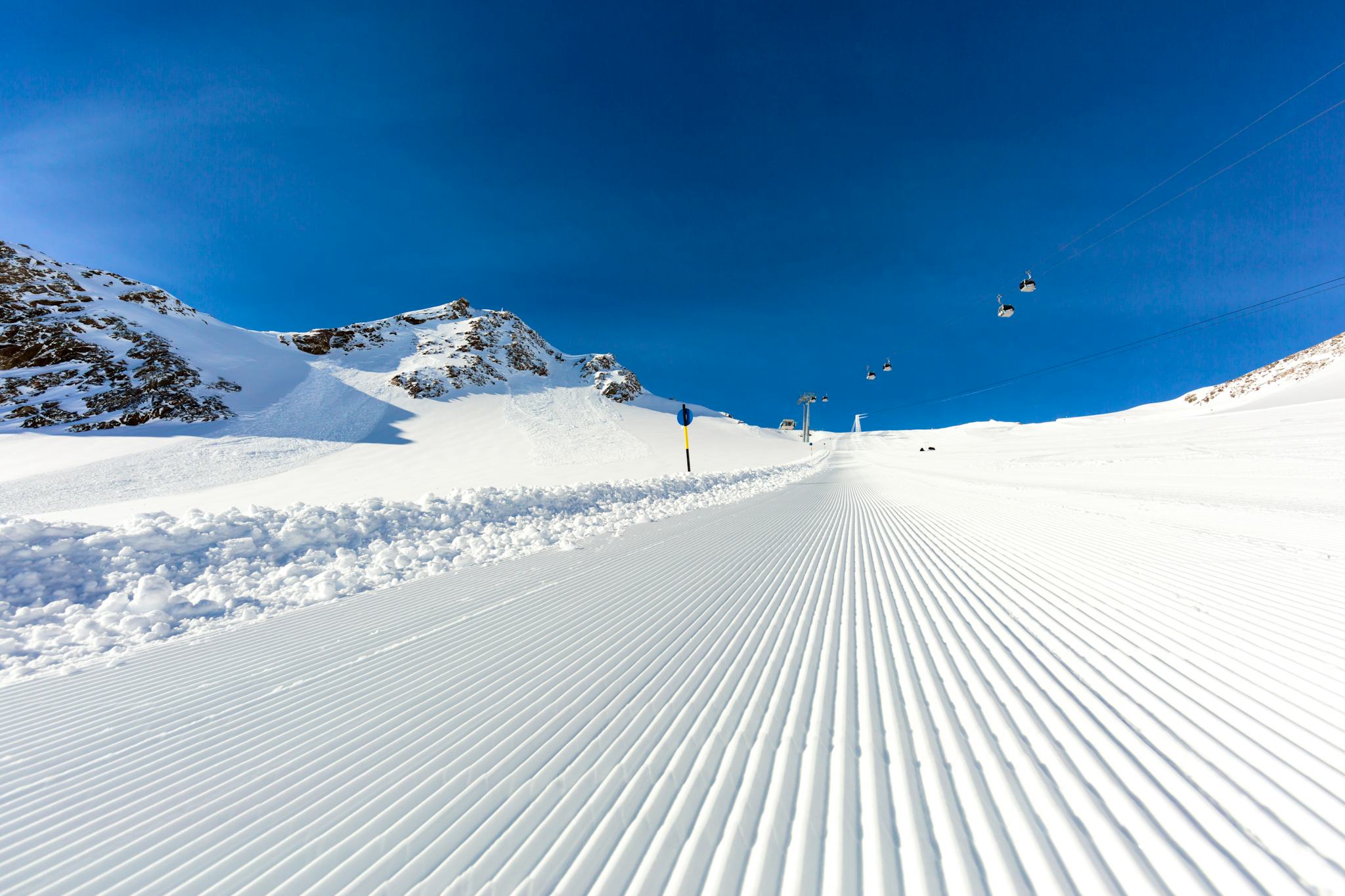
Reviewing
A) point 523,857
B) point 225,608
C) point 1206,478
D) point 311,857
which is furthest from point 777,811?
point 1206,478

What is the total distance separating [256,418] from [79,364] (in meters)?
10.3

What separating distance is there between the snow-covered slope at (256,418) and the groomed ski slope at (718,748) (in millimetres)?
12215

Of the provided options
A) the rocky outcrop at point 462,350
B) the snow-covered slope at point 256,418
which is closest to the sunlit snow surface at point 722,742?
the snow-covered slope at point 256,418

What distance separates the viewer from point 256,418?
29.5m

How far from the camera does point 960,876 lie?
159 centimetres

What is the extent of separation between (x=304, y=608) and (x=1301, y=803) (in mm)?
7433

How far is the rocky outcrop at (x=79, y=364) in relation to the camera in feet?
84.4

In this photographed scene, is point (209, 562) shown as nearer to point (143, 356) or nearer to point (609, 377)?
point (143, 356)

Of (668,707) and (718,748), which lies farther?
(668,707)

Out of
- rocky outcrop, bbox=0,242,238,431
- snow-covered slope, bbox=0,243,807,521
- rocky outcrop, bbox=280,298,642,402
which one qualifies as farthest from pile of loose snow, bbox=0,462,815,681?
rocky outcrop, bbox=280,298,642,402

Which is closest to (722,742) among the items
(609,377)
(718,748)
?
(718,748)

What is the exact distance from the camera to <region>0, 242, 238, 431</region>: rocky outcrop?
2573 cm

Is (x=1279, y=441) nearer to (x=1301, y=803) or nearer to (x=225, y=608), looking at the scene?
(x=1301, y=803)

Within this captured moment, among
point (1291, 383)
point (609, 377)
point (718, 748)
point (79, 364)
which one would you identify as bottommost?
point (718, 748)
